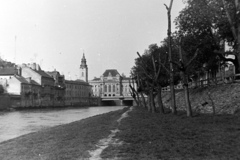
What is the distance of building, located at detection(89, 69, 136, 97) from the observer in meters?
189

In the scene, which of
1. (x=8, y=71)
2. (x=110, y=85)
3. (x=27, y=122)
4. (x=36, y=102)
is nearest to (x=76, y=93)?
(x=110, y=85)

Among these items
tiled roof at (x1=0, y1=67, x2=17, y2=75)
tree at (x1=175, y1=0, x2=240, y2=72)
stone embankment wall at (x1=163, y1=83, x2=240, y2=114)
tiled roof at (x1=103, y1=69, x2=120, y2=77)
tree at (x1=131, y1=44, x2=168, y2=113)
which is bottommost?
stone embankment wall at (x1=163, y1=83, x2=240, y2=114)

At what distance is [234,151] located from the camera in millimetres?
8305

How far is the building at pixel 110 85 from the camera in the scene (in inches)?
7440

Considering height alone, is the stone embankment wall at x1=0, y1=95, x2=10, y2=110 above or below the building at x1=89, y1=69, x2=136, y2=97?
below

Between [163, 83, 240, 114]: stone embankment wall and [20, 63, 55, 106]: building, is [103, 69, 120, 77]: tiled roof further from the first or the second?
[163, 83, 240, 114]: stone embankment wall

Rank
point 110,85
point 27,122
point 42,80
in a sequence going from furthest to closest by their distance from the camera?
1. point 110,85
2. point 42,80
3. point 27,122

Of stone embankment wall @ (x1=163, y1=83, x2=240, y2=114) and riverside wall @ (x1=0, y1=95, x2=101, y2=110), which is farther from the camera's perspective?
riverside wall @ (x1=0, y1=95, x2=101, y2=110)

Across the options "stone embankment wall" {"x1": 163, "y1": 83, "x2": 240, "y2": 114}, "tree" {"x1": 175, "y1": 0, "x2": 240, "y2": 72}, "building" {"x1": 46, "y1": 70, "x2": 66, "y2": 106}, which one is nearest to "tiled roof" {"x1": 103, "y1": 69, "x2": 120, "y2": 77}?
"building" {"x1": 46, "y1": 70, "x2": 66, "y2": 106}

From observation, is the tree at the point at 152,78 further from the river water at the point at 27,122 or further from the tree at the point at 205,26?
the river water at the point at 27,122

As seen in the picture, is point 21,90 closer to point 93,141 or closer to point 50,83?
point 50,83

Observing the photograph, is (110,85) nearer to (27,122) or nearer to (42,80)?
(42,80)

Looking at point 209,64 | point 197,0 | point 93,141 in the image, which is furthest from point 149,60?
point 93,141

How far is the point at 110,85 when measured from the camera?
189500mm
